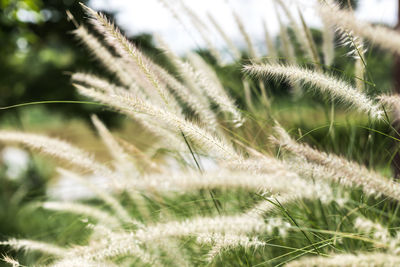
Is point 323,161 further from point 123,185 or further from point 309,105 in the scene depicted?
point 309,105

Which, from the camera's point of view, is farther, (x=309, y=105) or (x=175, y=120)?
(x=309, y=105)

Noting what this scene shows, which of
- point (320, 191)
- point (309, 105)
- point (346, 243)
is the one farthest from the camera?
point (309, 105)

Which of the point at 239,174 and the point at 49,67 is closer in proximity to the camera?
the point at 239,174

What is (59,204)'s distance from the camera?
1476 mm

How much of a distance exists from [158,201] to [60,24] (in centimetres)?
377

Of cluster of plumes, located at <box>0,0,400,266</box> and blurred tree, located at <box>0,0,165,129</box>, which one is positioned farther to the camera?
blurred tree, located at <box>0,0,165,129</box>

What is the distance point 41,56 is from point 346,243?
16.2ft

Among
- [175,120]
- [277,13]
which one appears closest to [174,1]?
[277,13]

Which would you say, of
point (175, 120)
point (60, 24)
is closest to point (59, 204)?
point (175, 120)

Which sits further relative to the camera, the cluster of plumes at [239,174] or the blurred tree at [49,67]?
the blurred tree at [49,67]

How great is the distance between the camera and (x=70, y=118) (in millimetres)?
5035

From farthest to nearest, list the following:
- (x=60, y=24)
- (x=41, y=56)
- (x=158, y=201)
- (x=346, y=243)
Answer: (x=41, y=56) < (x=60, y=24) < (x=158, y=201) < (x=346, y=243)

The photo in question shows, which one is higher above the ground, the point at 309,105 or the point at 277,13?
the point at 277,13

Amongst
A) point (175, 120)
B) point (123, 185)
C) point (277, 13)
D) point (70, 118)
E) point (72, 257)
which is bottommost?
point (70, 118)
